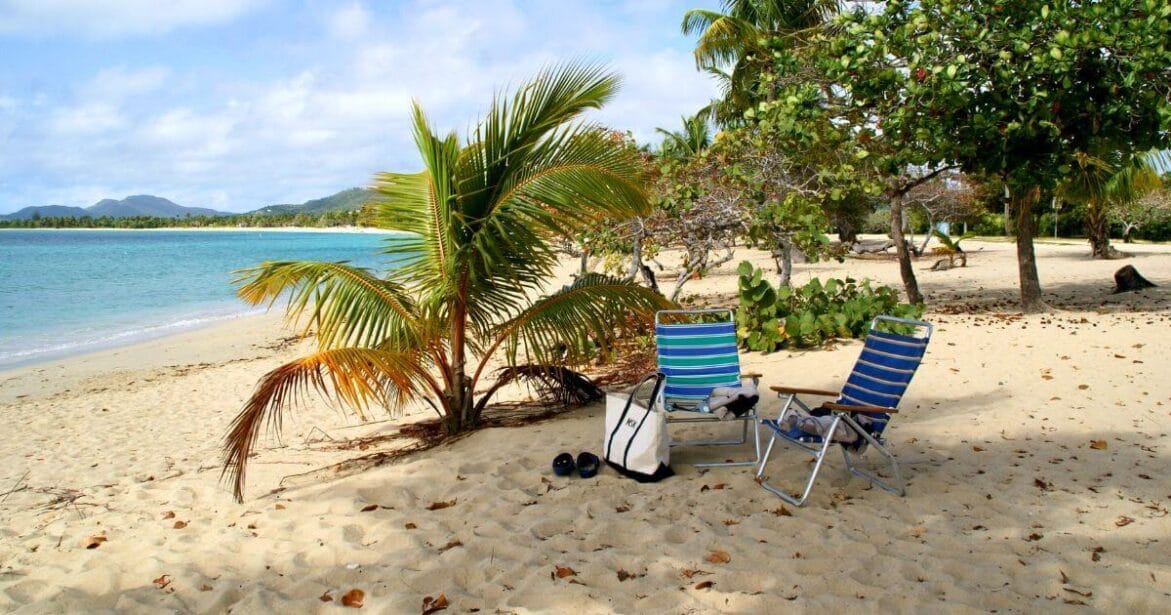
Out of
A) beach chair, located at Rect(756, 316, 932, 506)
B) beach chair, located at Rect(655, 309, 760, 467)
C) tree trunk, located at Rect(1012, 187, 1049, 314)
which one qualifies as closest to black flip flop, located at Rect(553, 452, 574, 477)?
beach chair, located at Rect(655, 309, 760, 467)

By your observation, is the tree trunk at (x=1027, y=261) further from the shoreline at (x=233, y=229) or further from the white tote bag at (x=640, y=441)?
the shoreline at (x=233, y=229)

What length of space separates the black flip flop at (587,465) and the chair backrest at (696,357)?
831 mm

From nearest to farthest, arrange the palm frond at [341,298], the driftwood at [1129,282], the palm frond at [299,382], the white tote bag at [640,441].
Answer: the palm frond at [299,382]
the white tote bag at [640,441]
the palm frond at [341,298]
the driftwood at [1129,282]

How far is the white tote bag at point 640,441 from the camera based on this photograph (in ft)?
14.4

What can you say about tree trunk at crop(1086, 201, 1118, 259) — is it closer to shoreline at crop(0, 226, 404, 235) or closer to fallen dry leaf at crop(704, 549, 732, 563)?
fallen dry leaf at crop(704, 549, 732, 563)

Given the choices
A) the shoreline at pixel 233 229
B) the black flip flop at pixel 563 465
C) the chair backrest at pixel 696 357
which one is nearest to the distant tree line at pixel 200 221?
the shoreline at pixel 233 229

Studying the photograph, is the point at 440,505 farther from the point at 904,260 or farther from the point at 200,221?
the point at 200,221

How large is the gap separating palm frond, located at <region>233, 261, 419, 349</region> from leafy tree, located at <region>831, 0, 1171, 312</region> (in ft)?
18.2

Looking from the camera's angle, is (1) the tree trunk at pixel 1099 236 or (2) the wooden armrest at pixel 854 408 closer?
(2) the wooden armrest at pixel 854 408

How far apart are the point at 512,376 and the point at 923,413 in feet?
10.3

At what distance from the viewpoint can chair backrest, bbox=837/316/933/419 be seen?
440cm

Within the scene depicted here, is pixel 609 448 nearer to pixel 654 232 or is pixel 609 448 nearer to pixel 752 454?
pixel 752 454

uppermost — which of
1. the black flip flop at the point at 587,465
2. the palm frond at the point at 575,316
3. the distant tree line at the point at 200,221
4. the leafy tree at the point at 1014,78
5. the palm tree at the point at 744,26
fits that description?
the distant tree line at the point at 200,221

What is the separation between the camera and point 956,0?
7957mm
